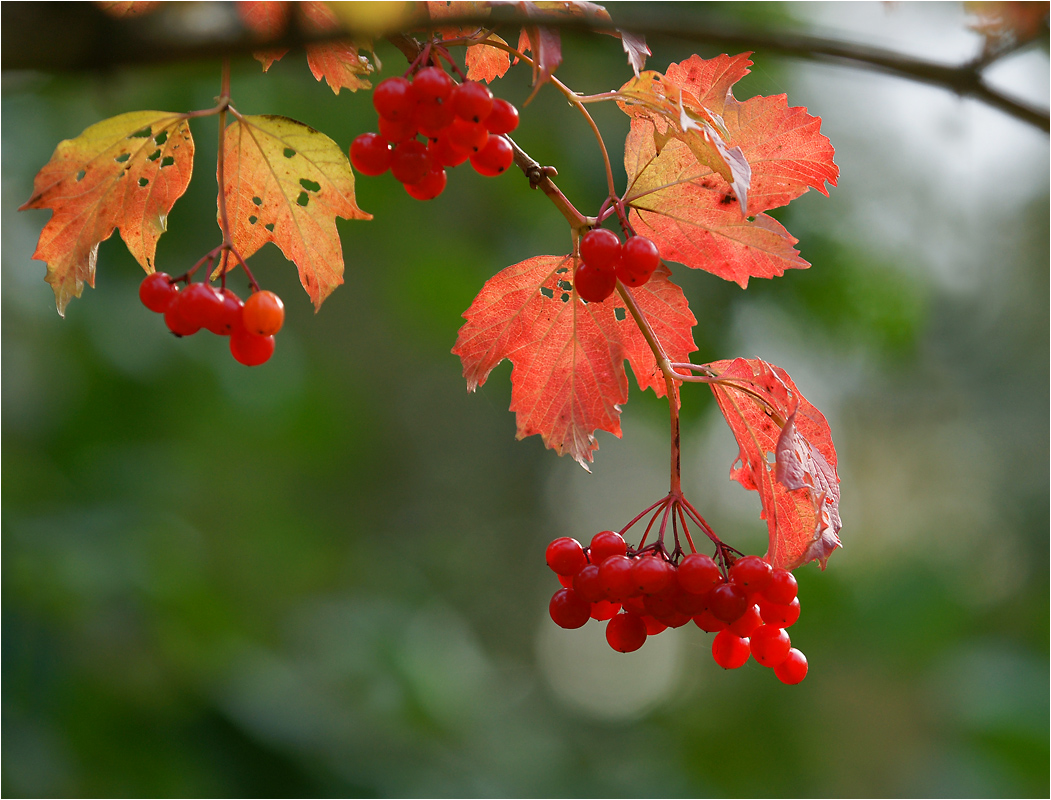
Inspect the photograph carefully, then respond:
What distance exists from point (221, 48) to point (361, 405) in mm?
4889

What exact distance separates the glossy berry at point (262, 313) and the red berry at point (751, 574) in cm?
60

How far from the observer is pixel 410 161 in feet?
2.75

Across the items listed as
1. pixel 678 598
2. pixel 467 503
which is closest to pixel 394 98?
pixel 678 598

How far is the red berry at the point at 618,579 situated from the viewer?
916 millimetres

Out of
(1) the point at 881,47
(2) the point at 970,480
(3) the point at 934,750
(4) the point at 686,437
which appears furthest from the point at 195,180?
(2) the point at 970,480

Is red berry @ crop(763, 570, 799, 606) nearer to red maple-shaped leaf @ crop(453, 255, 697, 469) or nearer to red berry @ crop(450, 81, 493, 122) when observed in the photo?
red maple-shaped leaf @ crop(453, 255, 697, 469)

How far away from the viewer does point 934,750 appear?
18.8 ft

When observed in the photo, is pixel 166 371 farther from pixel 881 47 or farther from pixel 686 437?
pixel 881 47

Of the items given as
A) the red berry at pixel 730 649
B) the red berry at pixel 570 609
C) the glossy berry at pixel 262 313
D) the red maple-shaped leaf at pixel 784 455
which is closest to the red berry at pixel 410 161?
the glossy berry at pixel 262 313

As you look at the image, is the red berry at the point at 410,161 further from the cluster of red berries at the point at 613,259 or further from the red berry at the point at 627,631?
the red berry at the point at 627,631

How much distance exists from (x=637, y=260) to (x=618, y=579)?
0.38m

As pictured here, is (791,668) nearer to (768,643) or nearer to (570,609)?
(768,643)

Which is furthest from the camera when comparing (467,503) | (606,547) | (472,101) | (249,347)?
(467,503)

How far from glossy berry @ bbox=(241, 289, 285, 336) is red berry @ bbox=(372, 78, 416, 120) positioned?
0.22m
